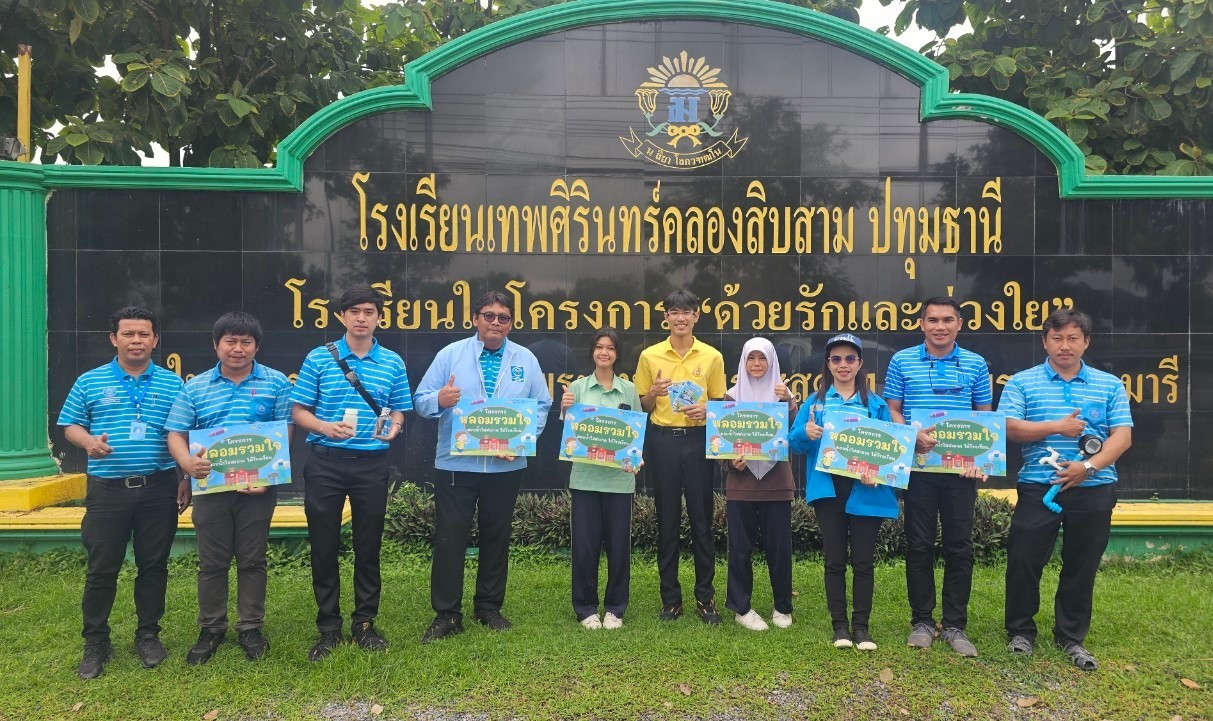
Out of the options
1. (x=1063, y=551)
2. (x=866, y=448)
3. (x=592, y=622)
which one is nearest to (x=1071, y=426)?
(x=1063, y=551)

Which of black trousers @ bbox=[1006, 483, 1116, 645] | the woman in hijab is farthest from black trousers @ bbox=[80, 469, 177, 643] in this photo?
black trousers @ bbox=[1006, 483, 1116, 645]

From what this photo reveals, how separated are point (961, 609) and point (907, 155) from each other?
150 inches

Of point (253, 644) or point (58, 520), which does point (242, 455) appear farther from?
point (58, 520)

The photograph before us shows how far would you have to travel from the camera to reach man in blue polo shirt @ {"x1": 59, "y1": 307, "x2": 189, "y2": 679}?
3.92 meters

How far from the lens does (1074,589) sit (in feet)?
13.7

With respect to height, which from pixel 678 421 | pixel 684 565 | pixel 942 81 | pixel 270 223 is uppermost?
pixel 942 81

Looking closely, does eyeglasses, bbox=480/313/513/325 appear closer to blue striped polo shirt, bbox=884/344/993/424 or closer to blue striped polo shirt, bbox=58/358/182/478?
blue striped polo shirt, bbox=58/358/182/478

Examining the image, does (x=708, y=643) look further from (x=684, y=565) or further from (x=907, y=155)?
(x=907, y=155)

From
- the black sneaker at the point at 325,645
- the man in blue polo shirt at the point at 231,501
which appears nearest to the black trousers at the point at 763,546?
the black sneaker at the point at 325,645

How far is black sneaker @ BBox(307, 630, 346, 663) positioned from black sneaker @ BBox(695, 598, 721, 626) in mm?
1989

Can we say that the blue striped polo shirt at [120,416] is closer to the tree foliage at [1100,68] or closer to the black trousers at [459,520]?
the black trousers at [459,520]

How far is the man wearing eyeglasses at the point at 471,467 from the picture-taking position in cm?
438

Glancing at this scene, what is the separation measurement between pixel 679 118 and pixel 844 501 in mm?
3637

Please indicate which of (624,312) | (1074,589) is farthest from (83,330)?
(1074,589)
